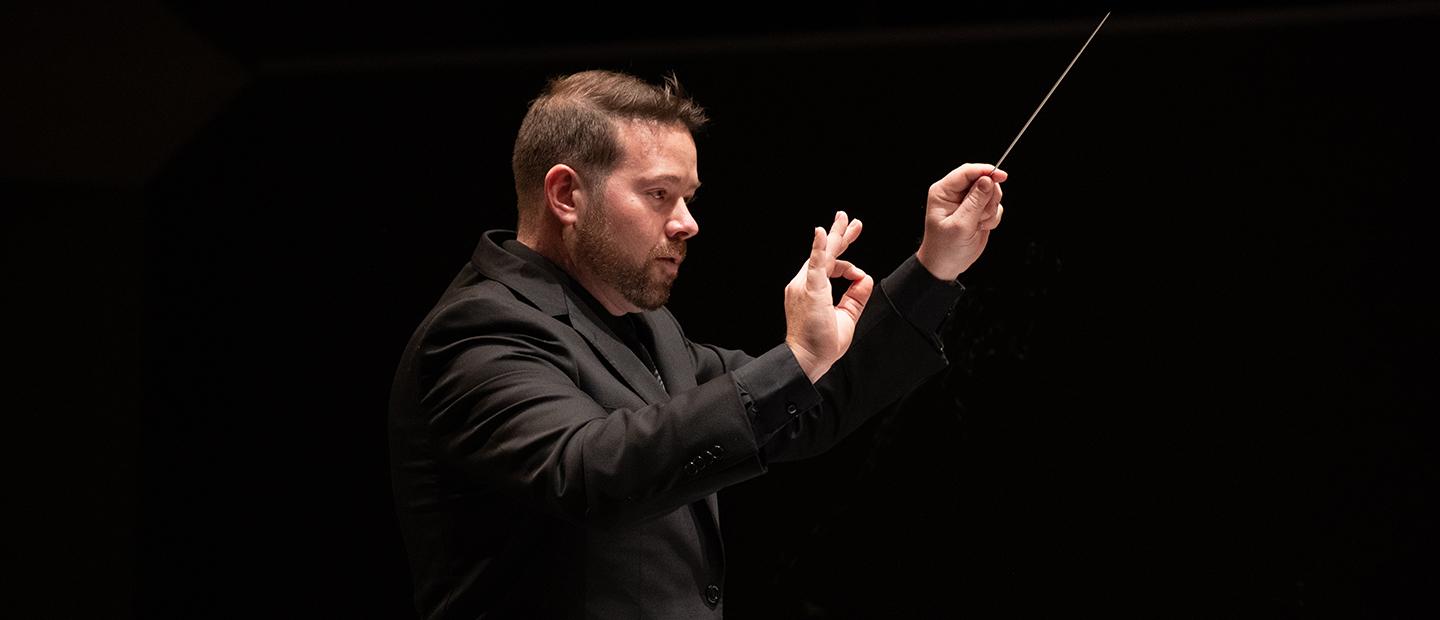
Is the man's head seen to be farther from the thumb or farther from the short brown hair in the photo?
the thumb

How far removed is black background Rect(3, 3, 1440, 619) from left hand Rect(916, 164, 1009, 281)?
1.75 feet

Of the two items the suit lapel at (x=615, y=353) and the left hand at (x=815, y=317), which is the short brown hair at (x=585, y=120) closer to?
the suit lapel at (x=615, y=353)

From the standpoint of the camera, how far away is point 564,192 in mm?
1453

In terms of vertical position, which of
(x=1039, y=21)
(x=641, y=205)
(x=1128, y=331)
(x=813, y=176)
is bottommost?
(x=1128, y=331)

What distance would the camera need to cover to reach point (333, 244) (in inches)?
87.1

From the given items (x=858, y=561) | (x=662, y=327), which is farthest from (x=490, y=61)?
(x=858, y=561)

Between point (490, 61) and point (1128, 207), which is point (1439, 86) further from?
point (490, 61)

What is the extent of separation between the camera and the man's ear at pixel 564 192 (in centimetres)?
145

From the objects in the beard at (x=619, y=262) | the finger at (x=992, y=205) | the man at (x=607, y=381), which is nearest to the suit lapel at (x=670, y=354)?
the man at (x=607, y=381)

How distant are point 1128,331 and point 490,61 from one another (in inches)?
40.3

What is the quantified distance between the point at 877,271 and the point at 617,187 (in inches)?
27.5

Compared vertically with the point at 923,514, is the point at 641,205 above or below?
above

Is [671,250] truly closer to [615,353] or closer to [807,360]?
[615,353]

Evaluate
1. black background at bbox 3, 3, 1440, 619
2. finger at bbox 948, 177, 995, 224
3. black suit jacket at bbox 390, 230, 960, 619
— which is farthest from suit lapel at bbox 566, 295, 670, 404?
black background at bbox 3, 3, 1440, 619
